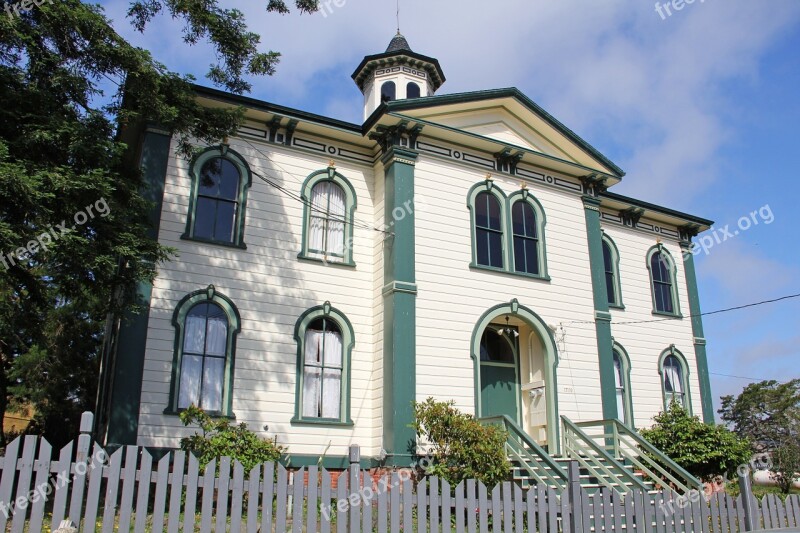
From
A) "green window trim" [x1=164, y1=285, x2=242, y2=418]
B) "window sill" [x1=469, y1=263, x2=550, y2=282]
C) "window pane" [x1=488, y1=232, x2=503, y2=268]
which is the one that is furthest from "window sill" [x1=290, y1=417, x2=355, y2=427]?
"window pane" [x1=488, y1=232, x2=503, y2=268]

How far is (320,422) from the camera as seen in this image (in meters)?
14.5

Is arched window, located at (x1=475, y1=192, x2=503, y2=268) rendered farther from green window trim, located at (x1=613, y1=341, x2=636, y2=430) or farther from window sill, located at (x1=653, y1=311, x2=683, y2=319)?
window sill, located at (x1=653, y1=311, x2=683, y2=319)

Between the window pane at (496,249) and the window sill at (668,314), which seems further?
the window sill at (668,314)

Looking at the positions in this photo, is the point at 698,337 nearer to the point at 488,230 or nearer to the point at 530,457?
the point at 488,230

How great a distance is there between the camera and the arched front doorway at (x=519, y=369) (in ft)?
53.4

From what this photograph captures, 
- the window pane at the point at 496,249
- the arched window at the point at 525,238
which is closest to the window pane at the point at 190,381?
the window pane at the point at 496,249

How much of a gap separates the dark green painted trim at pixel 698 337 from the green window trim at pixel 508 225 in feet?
22.2

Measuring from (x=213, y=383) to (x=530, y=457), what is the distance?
6.25 m

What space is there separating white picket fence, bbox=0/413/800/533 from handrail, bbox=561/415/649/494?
3.22 metres

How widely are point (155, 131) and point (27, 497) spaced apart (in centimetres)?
954

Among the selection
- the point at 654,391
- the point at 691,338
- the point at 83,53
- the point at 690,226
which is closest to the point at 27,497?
the point at 83,53

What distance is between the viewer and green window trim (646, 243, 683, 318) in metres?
20.8

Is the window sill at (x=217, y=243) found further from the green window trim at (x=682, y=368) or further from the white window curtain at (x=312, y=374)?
the green window trim at (x=682, y=368)

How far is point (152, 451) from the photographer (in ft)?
42.6
